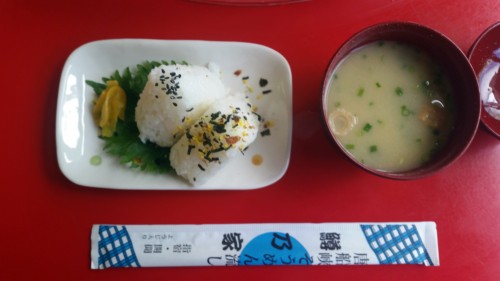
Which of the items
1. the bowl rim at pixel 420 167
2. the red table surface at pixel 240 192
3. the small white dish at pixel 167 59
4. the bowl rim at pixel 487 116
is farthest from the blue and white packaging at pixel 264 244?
the bowl rim at pixel 487 116

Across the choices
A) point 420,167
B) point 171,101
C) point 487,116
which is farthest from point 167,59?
point 487,116

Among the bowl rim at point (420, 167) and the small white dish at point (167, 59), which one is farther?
the small white dish at point (167, 59)

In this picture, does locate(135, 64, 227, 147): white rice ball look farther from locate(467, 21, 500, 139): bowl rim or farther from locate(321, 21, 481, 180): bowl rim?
locate(467, 21, 500, 139): bowl rim

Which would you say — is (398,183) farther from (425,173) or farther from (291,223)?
(291,223)

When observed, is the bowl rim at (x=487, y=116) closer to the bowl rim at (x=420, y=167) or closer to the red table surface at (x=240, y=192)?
the red table surface at (x=240, y=192)

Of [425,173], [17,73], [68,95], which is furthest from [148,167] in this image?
[425,173]

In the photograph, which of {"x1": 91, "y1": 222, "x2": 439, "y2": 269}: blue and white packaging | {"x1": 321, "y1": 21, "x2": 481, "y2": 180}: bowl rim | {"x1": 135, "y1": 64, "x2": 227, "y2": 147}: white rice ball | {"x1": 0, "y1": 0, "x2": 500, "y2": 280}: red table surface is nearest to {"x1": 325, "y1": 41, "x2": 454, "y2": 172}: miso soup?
{"x1": 321, "y1": 21, "x2": 481, "y2": 180}: bowl rim
